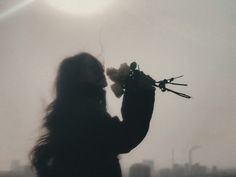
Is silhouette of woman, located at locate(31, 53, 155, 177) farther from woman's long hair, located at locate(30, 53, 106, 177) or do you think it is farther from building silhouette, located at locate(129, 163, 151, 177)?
building silhouette, located at locate(129, 163, 151, 177)

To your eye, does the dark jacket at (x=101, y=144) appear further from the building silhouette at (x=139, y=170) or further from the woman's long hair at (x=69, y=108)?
the building silhouette at (x=139, y=170)

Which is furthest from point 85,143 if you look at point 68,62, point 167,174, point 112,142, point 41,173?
point 167,174

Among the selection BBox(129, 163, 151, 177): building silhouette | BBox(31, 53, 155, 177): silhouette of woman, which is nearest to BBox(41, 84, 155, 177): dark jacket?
BBox(31, 53, 155, 177): silhouette of woman

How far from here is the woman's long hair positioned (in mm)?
2951

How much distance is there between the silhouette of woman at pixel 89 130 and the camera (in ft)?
9.45

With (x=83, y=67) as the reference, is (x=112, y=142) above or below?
below

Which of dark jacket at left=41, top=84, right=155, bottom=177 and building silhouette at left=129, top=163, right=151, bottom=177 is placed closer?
dark jacket at left=41, top=84, right=155, bottom=177

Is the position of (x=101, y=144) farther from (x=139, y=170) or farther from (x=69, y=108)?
(x=139, y=170)

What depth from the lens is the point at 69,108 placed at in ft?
9.93

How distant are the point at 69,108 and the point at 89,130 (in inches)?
8.6

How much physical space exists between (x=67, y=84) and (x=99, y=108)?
304mm

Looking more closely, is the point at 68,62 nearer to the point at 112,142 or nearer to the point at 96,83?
the point at 96,83

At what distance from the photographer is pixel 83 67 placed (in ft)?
10.3

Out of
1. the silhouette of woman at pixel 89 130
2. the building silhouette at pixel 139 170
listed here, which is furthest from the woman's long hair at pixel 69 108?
the building silhouette at pixel 139 170
